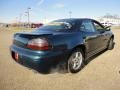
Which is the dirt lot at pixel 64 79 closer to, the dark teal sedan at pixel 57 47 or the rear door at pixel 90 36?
→ the dark teal sedan at pixel 57 47

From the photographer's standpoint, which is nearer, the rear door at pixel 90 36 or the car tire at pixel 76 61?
the car tire at pixel 76 61

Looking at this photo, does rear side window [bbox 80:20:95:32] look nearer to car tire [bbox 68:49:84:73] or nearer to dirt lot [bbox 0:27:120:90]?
car tire [bbox 68:49:84:73]

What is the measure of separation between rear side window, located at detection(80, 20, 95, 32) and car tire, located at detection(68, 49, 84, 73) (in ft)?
2.21

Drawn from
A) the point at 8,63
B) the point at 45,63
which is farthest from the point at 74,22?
the point at 8,63

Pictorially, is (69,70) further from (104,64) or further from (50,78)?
(104,64)

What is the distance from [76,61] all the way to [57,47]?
0.97 meters

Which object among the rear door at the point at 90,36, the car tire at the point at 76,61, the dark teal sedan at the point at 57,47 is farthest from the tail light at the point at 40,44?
the rear door at the point at 90,36

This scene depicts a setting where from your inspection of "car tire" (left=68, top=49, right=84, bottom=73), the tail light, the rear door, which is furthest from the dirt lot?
the tail light

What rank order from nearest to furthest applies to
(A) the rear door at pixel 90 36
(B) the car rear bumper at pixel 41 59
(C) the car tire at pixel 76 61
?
(B) the car rear bumper at pixel 41 59, (C) the car tire at pixel 76 61, (A) the rear door at pixel 90 36

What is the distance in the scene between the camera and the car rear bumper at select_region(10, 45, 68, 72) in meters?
3.49

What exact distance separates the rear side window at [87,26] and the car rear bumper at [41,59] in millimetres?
1256

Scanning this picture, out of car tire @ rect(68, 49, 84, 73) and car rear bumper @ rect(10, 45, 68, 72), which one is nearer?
car rear bumper @ rect(10, 45, 68, 72)

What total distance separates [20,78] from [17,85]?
424 mm

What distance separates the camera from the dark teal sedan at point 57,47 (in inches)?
139
